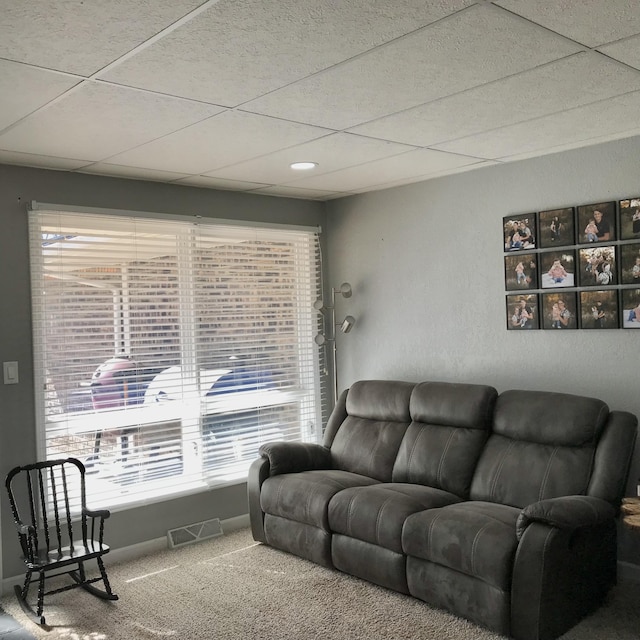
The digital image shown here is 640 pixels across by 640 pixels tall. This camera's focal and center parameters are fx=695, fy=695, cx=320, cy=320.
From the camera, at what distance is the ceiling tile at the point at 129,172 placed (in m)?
4.30

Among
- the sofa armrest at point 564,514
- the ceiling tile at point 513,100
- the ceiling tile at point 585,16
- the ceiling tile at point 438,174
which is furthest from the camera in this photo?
the ceiling tile at point 438,174

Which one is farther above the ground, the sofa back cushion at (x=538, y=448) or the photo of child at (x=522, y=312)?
the photo of child at (x=522, y=312)

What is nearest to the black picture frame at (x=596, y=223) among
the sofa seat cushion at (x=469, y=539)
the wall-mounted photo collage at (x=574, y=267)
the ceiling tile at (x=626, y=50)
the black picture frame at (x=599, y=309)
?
the wall-mounted photo collage at (x=574, y=267)

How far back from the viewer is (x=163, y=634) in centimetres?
342

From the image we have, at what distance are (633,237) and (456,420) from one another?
1.48m

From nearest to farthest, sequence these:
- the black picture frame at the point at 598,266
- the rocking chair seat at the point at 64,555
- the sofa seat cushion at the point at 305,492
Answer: the rocking chair seat at the point at 64,555, the black picture frame at the point at 598,266, the sofa seat cushion at the point at 305,492

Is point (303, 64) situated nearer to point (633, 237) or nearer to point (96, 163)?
point (96, 163)

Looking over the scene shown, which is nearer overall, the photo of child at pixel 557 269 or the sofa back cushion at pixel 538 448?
the sofa back cushion at pixel 538 448

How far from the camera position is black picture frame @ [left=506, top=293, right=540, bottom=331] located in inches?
173

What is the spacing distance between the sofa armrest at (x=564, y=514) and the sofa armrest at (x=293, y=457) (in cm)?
182

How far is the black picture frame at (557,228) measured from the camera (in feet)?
13.7

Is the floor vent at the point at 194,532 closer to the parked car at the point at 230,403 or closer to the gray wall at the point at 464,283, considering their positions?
the parked car at the point at 230,403

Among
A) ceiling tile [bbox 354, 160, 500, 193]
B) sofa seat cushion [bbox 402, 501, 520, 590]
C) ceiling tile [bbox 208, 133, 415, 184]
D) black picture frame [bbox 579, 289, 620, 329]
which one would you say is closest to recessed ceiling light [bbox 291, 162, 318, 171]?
ceiling tile [bbox 208, 133, 415, 184]

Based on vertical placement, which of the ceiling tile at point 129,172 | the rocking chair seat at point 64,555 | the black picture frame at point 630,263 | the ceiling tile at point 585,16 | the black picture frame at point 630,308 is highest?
the ceiling tile at point 129,172
